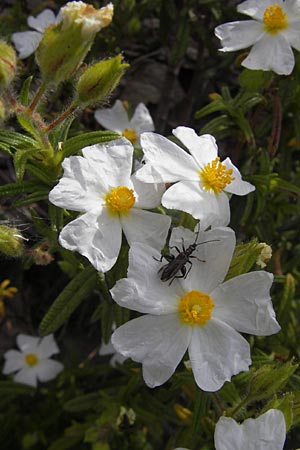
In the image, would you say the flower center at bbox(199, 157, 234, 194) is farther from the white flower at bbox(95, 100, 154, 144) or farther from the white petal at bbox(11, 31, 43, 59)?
the white petal at bbox(11, 31, 43, 59)

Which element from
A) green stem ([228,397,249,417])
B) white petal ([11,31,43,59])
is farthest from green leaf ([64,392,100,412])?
white petal ([11,31,43,59])

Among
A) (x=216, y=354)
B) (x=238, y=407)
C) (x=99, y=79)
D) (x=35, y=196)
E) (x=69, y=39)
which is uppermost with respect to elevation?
(x=69, y=39)

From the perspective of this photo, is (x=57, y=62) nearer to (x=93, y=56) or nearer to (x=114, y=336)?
(x=114, y=336)

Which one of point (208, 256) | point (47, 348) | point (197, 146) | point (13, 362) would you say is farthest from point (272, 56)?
point (13, 362)

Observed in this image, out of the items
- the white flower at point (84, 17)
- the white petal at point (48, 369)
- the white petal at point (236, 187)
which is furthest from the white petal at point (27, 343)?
the white flower at point (84, 17)

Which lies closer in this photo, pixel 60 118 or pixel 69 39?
pixel 69 39

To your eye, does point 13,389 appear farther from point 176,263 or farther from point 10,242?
point 176,263

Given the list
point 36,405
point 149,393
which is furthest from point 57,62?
point 36,405
